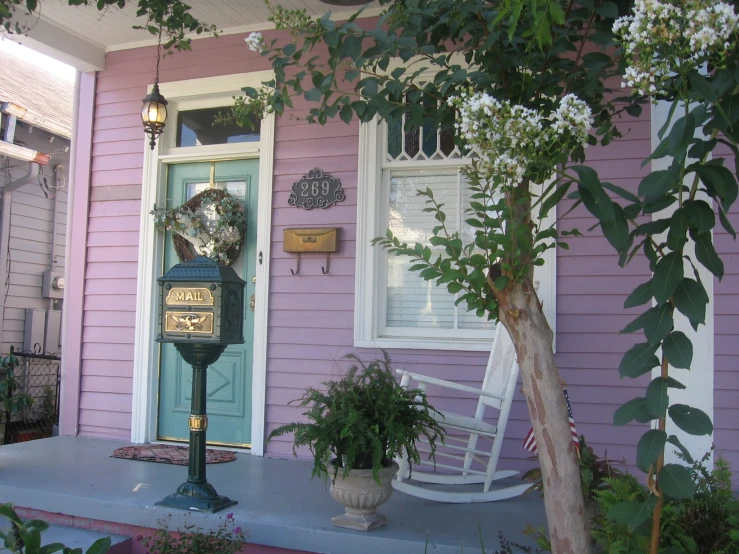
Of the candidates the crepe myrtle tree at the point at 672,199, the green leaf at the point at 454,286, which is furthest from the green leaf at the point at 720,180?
the green leaf at the point at 454,286

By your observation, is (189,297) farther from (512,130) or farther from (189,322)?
(512,130)

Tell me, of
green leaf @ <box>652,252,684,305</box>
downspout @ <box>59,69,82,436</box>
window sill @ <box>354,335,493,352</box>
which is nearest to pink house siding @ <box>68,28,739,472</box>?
window sill @ <box>354,335,493,352</box>

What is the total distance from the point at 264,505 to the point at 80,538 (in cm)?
84

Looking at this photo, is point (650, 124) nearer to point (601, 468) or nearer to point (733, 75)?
point (601, 468)

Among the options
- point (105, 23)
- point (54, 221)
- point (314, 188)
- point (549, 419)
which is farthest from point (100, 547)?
point (54, 221)

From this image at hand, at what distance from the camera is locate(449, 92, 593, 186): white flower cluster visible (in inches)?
68.0

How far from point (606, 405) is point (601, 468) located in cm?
122

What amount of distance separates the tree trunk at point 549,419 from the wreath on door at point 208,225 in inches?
105

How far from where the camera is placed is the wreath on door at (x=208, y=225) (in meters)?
4.37

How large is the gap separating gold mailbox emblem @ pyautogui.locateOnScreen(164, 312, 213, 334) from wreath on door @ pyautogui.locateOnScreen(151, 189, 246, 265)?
1348mm

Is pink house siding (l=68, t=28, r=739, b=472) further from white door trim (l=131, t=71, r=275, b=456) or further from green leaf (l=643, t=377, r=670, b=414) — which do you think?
green leaf (l=643, t=377, r=670, b=414)

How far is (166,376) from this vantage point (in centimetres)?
463

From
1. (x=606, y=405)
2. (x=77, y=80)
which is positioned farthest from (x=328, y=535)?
(x=77, y=80)

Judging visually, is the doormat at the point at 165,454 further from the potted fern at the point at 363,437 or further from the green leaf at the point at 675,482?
the green leaf at the point at 675,482
